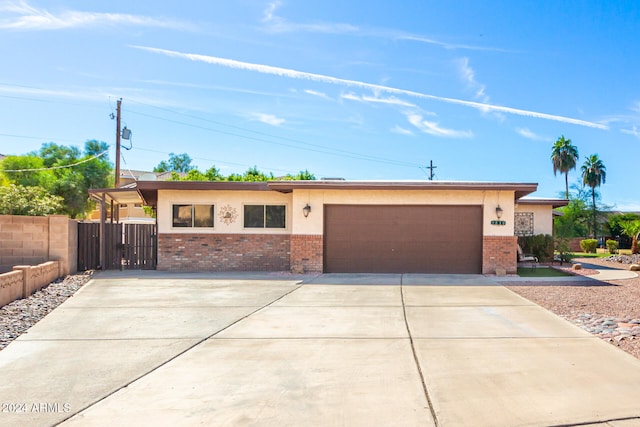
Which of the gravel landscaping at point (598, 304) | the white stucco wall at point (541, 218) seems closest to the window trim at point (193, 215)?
the gravel landscaping at point (598, 304)

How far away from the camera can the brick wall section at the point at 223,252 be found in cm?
1775

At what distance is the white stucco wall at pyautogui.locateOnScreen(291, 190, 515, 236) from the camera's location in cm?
1659

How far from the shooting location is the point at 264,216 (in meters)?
17.9

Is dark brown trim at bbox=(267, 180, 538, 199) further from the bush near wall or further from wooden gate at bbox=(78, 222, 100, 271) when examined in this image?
wooden gate at bbox=(78, 222, 100, 271)

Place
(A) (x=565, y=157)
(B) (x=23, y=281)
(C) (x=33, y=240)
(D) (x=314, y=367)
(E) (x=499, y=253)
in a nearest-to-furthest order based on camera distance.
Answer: (D) (x=314, y=367), (B) (x=23, y=281), (C) (x=33, y=240), (E) (x=499, y=253), (A) (x=565, y=157)

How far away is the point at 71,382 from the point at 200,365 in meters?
1.37

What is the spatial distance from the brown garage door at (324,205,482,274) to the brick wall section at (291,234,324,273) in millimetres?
311

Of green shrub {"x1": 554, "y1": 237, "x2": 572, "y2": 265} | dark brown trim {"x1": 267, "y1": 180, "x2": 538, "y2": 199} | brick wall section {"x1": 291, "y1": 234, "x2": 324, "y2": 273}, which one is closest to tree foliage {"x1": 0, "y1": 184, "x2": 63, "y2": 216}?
dark brown trim {"x1": 267, "y1": 180, "x2": 538, "y2": 199}

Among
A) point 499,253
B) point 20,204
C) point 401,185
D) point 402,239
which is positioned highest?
point 401,185

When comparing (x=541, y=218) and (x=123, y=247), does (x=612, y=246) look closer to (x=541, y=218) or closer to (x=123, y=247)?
(x=541, y=218)

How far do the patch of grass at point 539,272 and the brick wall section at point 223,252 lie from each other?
787cm

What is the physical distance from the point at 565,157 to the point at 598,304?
4357 cm

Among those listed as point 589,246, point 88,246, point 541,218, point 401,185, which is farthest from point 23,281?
point 589,246

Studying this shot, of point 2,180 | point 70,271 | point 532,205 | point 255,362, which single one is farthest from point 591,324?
point 2,180
